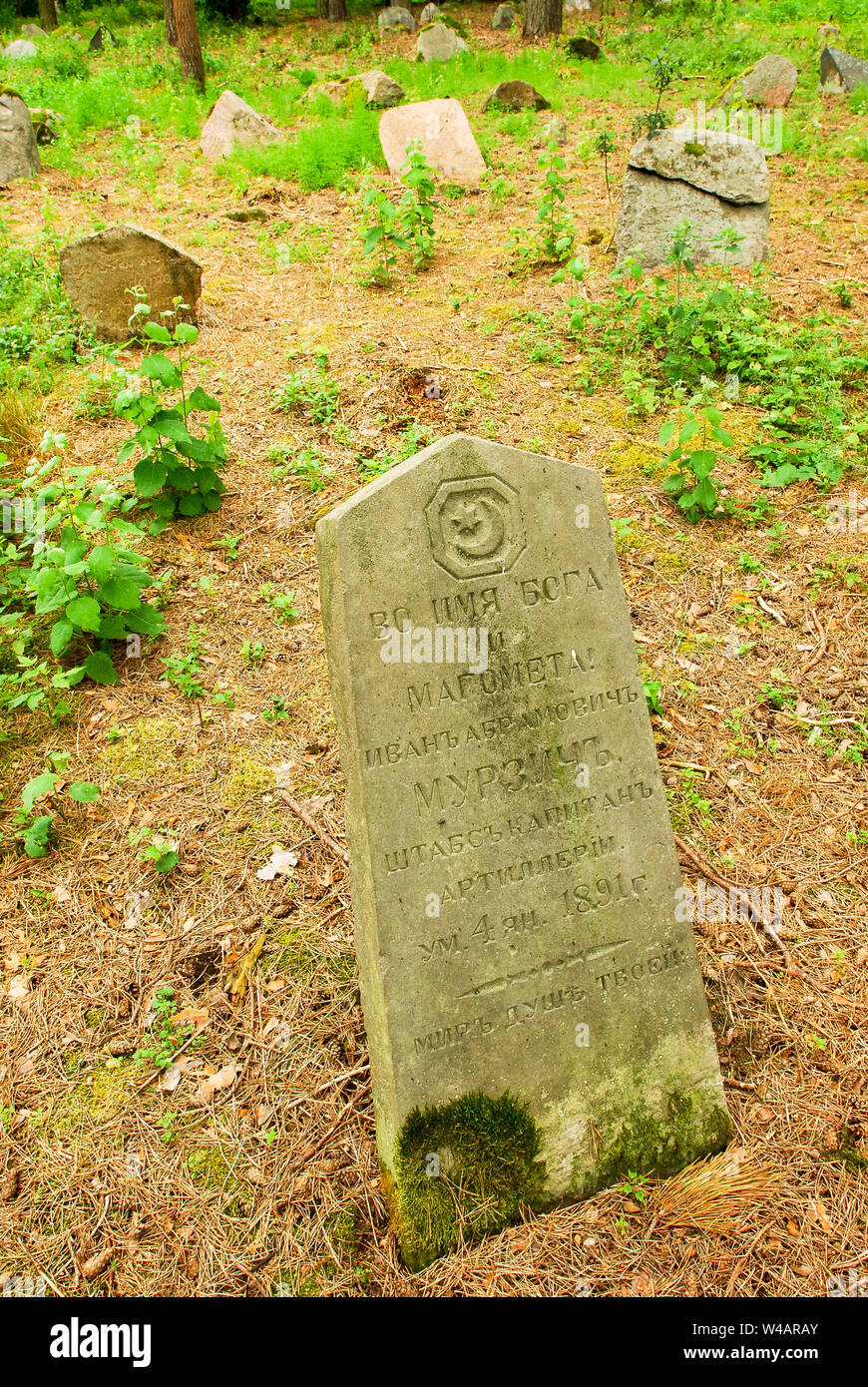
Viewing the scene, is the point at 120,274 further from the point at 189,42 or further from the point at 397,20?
the point at 397,20

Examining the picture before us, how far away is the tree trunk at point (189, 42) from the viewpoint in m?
13.2

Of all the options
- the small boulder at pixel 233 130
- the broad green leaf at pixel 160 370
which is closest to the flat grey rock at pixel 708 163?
the broad green leaf at pixel 160 370

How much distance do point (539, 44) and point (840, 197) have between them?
917 cm

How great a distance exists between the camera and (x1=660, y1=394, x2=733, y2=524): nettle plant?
4398 mm

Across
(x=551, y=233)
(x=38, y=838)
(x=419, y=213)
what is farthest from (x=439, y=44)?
(x=38, y=838)

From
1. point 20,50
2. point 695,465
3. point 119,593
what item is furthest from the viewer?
point 20,50

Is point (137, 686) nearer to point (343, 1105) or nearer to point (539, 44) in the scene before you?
point (343, 1105)

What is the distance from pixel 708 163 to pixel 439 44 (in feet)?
34.5

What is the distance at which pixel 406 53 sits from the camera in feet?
50.7

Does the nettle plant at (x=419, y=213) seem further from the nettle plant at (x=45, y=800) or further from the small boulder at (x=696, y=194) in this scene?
the nettle plant at (x=45, y=800)

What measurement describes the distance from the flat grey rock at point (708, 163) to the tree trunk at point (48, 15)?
19718mm

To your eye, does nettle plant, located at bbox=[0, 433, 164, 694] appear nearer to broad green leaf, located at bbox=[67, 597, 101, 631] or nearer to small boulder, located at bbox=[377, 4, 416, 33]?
broad green leaf, located at bbox=[67, 597, 101, 631]

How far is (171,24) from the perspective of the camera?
1431cm
